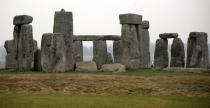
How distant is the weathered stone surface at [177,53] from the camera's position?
32850 mm

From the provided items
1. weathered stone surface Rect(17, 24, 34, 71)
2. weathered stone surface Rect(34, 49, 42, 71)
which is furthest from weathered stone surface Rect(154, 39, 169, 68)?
weathered stone surface Rect(17, 24, 34, 71)

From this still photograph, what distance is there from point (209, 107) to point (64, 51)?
40.7ft

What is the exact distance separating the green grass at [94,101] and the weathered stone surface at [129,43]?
40.9 feet

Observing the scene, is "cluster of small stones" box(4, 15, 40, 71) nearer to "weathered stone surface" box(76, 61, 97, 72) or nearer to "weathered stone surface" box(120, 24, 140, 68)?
"weathered stone surface" box(76, 61, 97, 72)

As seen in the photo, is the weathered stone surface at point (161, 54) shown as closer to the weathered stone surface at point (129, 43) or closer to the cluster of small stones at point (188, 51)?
the cluster of small stones at point (188, 51)

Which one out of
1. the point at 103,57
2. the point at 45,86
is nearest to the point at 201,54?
the point at 103,57

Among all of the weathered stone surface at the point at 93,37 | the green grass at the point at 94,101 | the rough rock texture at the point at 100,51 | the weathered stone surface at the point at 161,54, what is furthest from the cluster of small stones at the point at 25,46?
the weathered stone surface at the point at 161,54

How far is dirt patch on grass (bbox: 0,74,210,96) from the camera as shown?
17.8 meters

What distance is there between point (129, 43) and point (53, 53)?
6.45 meters

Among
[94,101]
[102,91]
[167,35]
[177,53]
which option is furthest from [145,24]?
[94,101]

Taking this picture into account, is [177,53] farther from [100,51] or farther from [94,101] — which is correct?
[94,101]

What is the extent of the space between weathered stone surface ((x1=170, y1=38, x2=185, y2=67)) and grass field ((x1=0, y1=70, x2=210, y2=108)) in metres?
11.9

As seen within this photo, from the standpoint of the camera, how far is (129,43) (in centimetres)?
2892

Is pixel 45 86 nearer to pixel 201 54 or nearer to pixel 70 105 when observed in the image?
pixel 70 105
